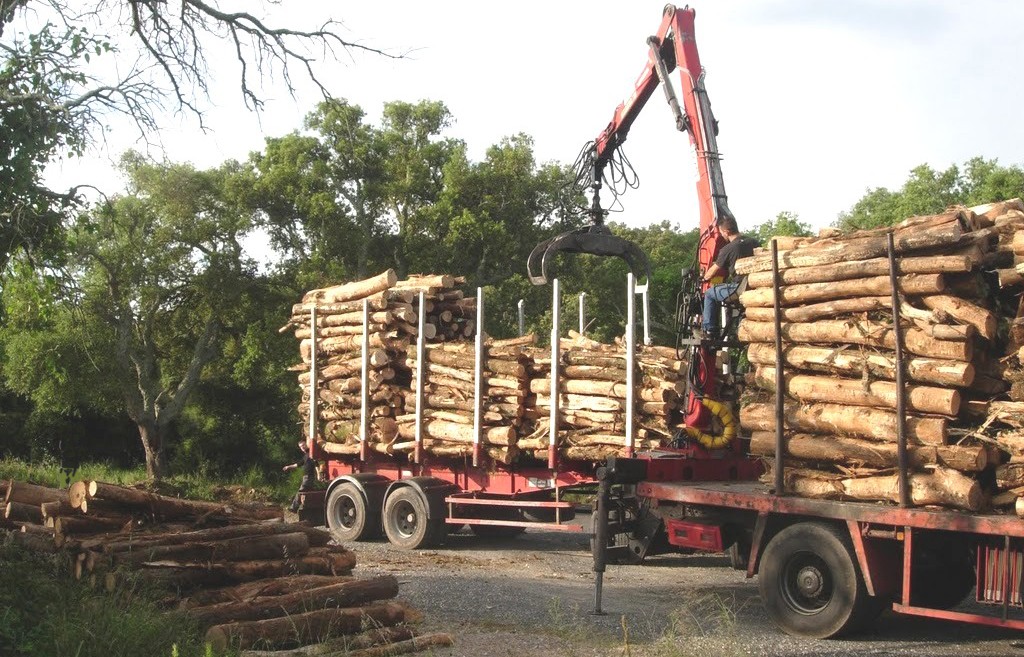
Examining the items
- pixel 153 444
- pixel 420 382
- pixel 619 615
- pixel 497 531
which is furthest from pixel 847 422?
pixel 153 444

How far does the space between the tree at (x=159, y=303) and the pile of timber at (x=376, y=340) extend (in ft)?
38.9

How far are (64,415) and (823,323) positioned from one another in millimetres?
25978

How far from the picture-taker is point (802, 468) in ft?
31.4

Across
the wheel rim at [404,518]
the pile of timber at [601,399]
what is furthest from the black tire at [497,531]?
the pile of timber at [601,399]

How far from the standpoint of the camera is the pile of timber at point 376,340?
1634 cm

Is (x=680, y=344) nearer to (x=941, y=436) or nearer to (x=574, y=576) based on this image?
(x=574, y=576)

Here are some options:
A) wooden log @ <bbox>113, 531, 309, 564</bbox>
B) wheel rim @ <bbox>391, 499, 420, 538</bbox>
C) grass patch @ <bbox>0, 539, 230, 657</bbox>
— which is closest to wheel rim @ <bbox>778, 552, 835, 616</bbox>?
wooden log @ <bbox>113, 531, 309, 564</bbox>

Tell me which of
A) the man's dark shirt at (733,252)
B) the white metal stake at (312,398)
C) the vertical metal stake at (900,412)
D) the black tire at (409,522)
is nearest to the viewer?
the vertical metal stake at (900,412)

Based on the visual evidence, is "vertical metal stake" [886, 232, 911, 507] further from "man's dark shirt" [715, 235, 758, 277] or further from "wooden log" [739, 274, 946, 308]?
"man's dark shirt" [715, 235, 758, 277]

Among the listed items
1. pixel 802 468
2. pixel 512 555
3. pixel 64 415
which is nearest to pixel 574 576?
pixel 512 555

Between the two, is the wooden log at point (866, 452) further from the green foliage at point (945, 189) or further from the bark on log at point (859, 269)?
the green foliage at point (945, 189)

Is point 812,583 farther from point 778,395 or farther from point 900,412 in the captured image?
point 900,412

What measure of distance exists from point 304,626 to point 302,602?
1.20 feet

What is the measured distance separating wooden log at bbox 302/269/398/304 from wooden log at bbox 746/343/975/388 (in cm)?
758
